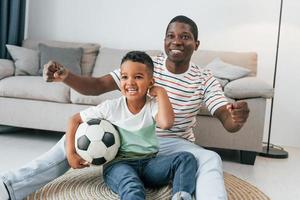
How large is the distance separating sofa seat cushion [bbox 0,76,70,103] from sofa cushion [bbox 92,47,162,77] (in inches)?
21.1

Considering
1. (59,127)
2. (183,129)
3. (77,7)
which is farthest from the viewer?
(77,7)

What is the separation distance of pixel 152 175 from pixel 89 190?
0.28 meters

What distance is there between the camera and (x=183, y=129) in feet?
6.08

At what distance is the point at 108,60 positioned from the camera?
3252 mm

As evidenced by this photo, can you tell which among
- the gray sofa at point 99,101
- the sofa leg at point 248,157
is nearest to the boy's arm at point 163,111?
the gray sofa at point 99,101

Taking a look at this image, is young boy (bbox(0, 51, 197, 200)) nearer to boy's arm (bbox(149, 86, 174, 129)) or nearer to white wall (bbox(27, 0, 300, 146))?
boy's arm (bbox(149, 86, 174, 129))

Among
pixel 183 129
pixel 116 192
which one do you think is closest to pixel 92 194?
pixel 116 192

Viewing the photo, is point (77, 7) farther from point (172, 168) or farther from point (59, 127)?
point (172, 168)

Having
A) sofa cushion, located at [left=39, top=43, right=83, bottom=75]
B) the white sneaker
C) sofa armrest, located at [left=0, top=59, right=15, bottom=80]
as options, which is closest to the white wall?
sofa cushion, located at [left=39, top=43, right=83, bottom=75]

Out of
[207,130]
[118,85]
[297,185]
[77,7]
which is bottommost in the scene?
[297,185]

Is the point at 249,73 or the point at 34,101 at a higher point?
the point at 249,73

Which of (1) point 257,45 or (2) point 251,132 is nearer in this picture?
(2) point 251,132

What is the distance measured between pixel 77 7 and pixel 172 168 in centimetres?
246

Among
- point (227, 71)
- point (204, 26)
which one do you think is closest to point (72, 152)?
point (227, 71)
